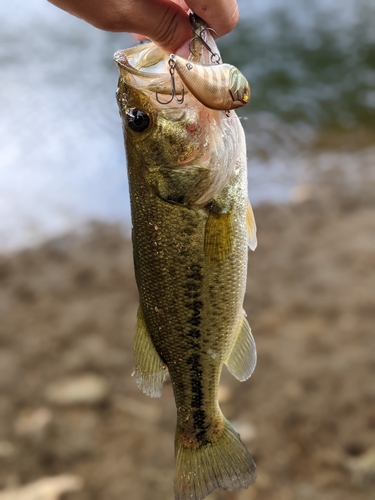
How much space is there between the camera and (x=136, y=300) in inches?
227

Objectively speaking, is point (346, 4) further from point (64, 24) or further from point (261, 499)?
point (261, 499)

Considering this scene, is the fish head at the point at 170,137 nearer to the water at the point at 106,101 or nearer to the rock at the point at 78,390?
the rock at the point at 78,390

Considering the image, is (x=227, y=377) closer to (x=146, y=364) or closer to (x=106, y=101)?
(x=146, y=364)

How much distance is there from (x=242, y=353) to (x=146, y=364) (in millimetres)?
421

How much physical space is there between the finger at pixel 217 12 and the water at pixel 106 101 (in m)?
5.87

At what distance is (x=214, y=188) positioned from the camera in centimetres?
190

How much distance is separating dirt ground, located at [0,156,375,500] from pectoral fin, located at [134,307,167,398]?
2.13 metres

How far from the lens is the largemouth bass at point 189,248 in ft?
6.05

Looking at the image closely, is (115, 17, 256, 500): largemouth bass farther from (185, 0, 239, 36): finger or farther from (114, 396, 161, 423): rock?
(114, 396, 161, 423): rock

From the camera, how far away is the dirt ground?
391 centimetres

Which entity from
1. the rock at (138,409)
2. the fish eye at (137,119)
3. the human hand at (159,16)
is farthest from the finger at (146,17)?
the rock at (138,409)

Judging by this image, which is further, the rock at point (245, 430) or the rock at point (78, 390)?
the rock at point (78, 390)

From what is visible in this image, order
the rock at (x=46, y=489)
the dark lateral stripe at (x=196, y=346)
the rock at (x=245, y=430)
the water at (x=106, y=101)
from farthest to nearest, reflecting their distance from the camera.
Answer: the water at (x=106, y=101)
the rock at (x=245, y=430)
the rock at (x=46, y=489)
the dark lateral stripe at (x=196, y=346)

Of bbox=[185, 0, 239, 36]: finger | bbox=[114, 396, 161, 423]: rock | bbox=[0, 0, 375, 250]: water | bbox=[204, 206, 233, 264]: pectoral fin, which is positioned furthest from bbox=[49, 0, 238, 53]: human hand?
bbox=[0, 0, 375, 250]: water
